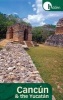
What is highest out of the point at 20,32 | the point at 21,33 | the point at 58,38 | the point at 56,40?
the point at 20,32

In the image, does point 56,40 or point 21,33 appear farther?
point 56,40

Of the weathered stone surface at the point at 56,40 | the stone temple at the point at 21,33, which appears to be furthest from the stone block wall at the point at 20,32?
the weathered stone surface at the point at 56,40

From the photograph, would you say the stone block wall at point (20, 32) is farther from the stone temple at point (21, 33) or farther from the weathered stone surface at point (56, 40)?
the weathered stone surface at point (56, 40)

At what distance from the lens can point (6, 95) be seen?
5.44m

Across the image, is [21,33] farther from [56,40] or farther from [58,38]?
[58,38]

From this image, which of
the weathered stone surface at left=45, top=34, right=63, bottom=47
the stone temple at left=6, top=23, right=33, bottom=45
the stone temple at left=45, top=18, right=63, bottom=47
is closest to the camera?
the stone temple at left=6, top=23, right=33, bottom=45

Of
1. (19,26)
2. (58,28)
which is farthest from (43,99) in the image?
(58,28)

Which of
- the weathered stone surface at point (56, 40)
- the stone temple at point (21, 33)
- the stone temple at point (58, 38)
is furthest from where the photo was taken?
the stone temple at point (58, 38)

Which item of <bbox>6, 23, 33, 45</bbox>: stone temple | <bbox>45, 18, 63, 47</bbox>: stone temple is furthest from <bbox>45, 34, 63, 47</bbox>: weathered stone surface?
<bbox>6, 23, 33, 45</bbox>: stone temple

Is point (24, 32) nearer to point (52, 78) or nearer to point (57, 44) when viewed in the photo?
point (57, 44)

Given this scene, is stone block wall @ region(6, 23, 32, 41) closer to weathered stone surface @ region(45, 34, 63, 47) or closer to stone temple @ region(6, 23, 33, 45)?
stone temple @ region(6, 23, 33, 45)

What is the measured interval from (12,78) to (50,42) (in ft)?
93.9

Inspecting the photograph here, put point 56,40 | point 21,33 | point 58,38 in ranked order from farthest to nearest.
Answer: point 58,38, point 56,40, point 21,33

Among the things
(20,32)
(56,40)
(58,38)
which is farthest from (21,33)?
(58,38)
